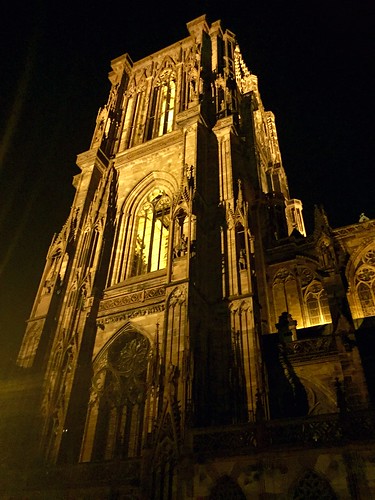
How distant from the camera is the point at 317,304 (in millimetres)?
19094

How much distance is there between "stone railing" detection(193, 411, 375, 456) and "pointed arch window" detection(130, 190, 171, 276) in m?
9.64

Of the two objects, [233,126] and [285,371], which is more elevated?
[233,126]

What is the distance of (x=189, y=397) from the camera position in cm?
1221

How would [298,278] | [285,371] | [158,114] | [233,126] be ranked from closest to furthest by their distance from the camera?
[285,371], [298,278], [233,126], [158,114]

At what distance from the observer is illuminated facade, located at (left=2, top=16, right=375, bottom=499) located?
10.7 m

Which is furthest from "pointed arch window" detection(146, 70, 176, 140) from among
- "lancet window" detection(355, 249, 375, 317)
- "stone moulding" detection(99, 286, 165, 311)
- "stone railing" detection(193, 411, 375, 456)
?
"stone railing" detection(193, 411, 375, 456)

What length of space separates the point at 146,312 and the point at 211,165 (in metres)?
8.44

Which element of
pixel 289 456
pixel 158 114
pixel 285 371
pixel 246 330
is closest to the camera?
pixel 289 456

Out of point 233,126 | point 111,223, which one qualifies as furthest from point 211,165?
point 111,223

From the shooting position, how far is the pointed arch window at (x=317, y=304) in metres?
18.7

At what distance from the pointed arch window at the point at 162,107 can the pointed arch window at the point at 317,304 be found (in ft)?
42.7

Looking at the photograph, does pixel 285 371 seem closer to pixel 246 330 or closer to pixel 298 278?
pixel 246 330

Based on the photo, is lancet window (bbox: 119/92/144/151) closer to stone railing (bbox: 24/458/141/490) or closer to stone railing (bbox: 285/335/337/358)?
stone railing (bbox: 285/335/337/358)

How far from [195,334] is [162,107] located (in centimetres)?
1907
